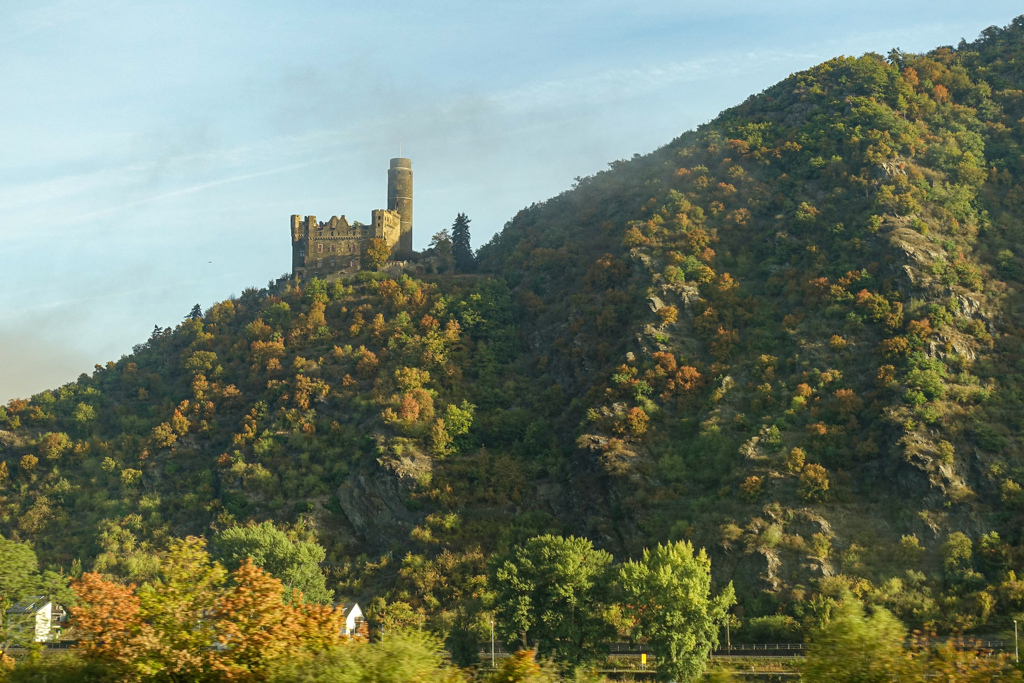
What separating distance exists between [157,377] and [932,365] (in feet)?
219

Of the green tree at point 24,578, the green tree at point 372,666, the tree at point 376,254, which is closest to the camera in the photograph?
the green tree at point 372,666

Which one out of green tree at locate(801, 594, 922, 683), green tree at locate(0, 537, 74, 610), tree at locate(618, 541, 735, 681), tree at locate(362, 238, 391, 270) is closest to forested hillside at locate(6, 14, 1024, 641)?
tree at locate(362, 238, 391, 270)

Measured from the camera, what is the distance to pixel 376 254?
106 meters

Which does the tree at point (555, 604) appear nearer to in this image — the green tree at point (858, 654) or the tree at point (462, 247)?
the green tree at point (858, 654)

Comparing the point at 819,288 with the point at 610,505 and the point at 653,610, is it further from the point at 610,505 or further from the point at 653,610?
the point at 653,610

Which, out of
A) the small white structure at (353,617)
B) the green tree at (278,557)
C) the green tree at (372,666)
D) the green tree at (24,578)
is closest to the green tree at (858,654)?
the green tree at (372,666)

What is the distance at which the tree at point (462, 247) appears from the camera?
114 meters

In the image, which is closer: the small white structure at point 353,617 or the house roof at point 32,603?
the house roof at point 32,603

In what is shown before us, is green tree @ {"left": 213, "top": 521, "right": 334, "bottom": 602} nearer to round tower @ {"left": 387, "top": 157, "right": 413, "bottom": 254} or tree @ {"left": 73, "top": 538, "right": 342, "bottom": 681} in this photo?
tree @ {"left": 73, "top": 538, "right": 342, "bottom": 681}

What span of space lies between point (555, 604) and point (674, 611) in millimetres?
6196

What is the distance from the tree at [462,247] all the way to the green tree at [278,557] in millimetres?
48987

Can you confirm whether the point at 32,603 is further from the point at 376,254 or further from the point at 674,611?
the point at 376,254

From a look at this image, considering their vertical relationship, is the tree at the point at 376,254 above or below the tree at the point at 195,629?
above

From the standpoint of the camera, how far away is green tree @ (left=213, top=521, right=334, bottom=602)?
6625 centimetres
